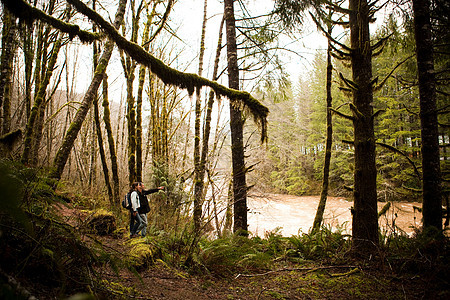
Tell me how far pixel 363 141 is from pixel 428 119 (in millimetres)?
1178

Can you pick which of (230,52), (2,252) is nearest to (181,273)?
(2,252)

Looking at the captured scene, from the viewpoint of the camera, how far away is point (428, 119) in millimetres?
3957

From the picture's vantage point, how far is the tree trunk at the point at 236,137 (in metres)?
5.76

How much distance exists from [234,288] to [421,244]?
2933 mm

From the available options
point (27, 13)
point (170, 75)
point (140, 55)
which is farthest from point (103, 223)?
point (27, 13)

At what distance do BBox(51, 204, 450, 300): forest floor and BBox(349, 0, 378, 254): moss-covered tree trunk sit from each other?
56 centimetres

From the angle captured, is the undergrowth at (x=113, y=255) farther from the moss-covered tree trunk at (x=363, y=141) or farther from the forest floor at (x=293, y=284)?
the moss-covered tree trunk at (x=363, y=141)

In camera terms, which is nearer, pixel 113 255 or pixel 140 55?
pixel 113 255

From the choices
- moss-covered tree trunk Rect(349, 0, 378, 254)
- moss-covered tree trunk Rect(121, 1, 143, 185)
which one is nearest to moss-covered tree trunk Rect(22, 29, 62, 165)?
moss-covered tree trunk Rect(121, 1, 143, 185)

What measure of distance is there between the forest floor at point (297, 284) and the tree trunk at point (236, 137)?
2174mm

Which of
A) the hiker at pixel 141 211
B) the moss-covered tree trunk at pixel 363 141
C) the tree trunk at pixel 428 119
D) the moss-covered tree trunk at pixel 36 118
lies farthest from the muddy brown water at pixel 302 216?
the moss-covered tree trunk at pixel 36 118

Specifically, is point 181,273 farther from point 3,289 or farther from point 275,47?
point 275,47

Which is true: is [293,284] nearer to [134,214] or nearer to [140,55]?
[134,214]

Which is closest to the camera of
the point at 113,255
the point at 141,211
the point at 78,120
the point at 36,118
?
the point at 113,255
